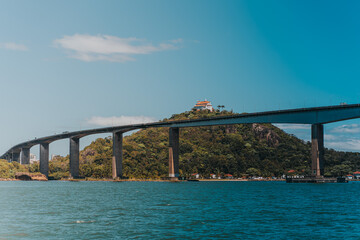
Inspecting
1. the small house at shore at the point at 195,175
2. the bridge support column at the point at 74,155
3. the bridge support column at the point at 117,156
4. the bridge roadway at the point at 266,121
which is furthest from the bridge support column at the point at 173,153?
the bridge support column at the point at 74,155

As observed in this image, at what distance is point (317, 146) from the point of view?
393 ft

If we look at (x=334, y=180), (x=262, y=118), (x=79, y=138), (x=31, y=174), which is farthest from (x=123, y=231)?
(x=31, y=174)

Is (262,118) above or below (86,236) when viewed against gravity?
above

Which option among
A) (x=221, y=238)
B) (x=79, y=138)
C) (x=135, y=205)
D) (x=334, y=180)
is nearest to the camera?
(x=221, y=238)

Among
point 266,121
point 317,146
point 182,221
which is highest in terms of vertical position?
point 266,121

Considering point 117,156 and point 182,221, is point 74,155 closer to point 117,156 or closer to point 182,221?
point 117,156

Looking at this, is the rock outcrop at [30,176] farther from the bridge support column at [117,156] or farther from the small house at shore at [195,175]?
the small house at shore at [195,175]

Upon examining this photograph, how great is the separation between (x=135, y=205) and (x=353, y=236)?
104 feet

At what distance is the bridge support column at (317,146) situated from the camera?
117250 mm

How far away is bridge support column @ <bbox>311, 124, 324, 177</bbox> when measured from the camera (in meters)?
117

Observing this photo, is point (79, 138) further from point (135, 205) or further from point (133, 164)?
point (135, 205)

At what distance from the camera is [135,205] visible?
62594 millimetres

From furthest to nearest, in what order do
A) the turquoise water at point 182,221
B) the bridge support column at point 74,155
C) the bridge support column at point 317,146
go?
the bridge support column at point 74,155
the bridge support column at point 317,146
the turquoise water at point 182,221

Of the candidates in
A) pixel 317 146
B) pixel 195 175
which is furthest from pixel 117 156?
pixel 317 146
